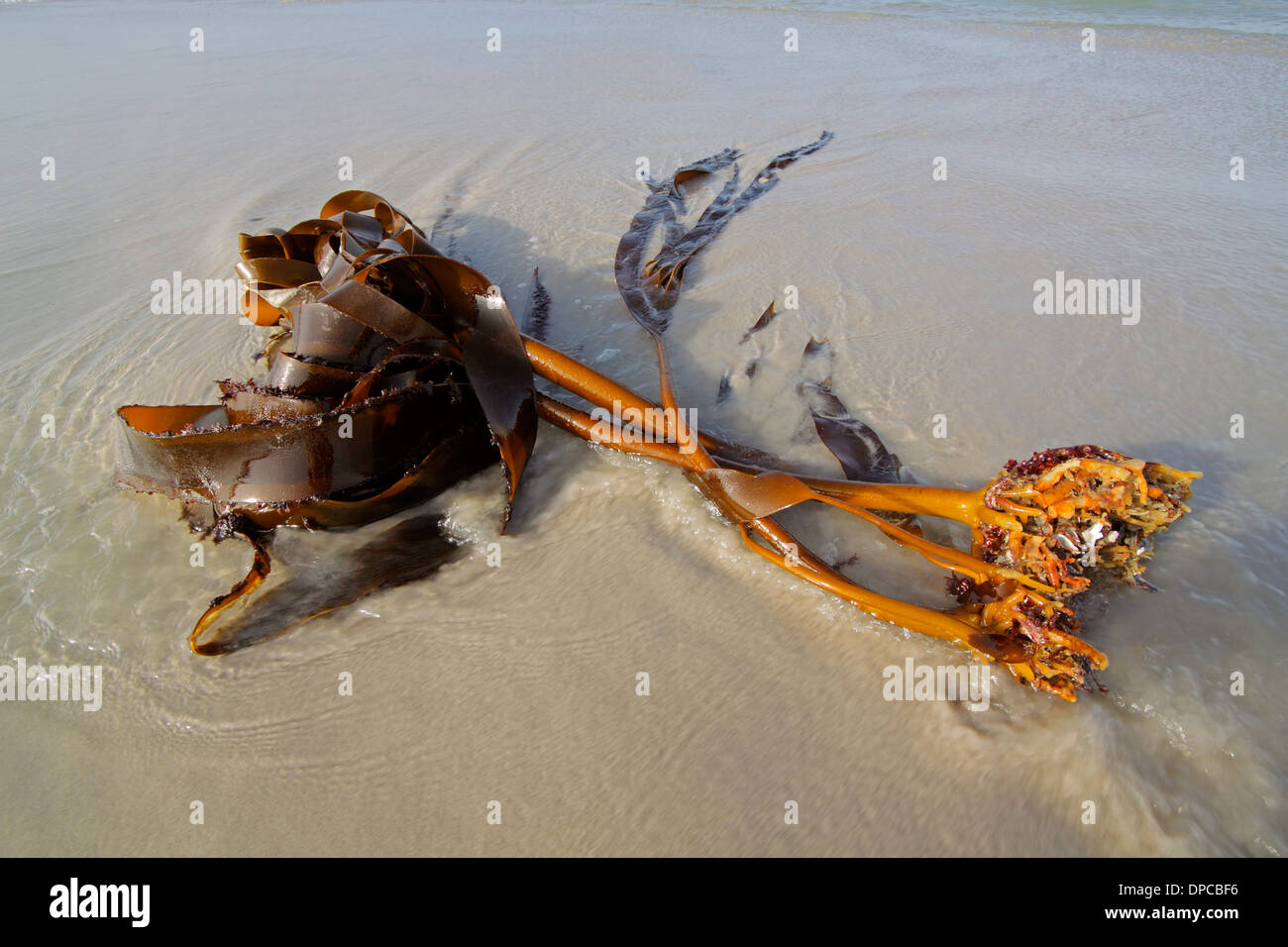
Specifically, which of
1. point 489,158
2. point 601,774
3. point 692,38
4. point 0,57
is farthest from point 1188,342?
point 0,57

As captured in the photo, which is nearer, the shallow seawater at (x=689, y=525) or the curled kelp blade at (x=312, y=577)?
the shallow seawater at (x=689, y=525)

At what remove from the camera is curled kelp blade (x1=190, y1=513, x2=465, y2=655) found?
2.05 m

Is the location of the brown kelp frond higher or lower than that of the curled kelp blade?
higher

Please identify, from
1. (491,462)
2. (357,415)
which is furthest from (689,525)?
(357,415)

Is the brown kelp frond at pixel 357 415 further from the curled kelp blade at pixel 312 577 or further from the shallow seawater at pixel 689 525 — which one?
Result: the shallow seawater at pixel 689 525

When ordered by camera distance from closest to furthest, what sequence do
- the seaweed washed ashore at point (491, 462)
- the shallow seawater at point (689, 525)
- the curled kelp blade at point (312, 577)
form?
the shallow seawater at point (689, 525), the seaweed washed ashore at point (491, 462), the curled kelp blade at point (312, 577)

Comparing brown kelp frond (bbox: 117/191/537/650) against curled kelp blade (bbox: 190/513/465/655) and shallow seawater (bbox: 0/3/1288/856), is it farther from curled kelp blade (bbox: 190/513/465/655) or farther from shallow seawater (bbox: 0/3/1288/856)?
shallow seawater (bbox: 0/3/1288/856)

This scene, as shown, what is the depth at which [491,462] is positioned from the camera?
2506mm

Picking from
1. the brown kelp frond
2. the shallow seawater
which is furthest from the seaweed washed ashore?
the shallow seawater

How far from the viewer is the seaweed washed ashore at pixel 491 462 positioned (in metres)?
1.78

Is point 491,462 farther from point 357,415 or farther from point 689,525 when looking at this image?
point 689,525

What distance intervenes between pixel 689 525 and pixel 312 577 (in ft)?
3.81

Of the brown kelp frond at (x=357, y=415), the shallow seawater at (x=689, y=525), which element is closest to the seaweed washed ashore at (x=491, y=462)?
the brown kelp frond at (x=357, y=415)

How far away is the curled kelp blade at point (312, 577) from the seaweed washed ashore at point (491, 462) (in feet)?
0.07
